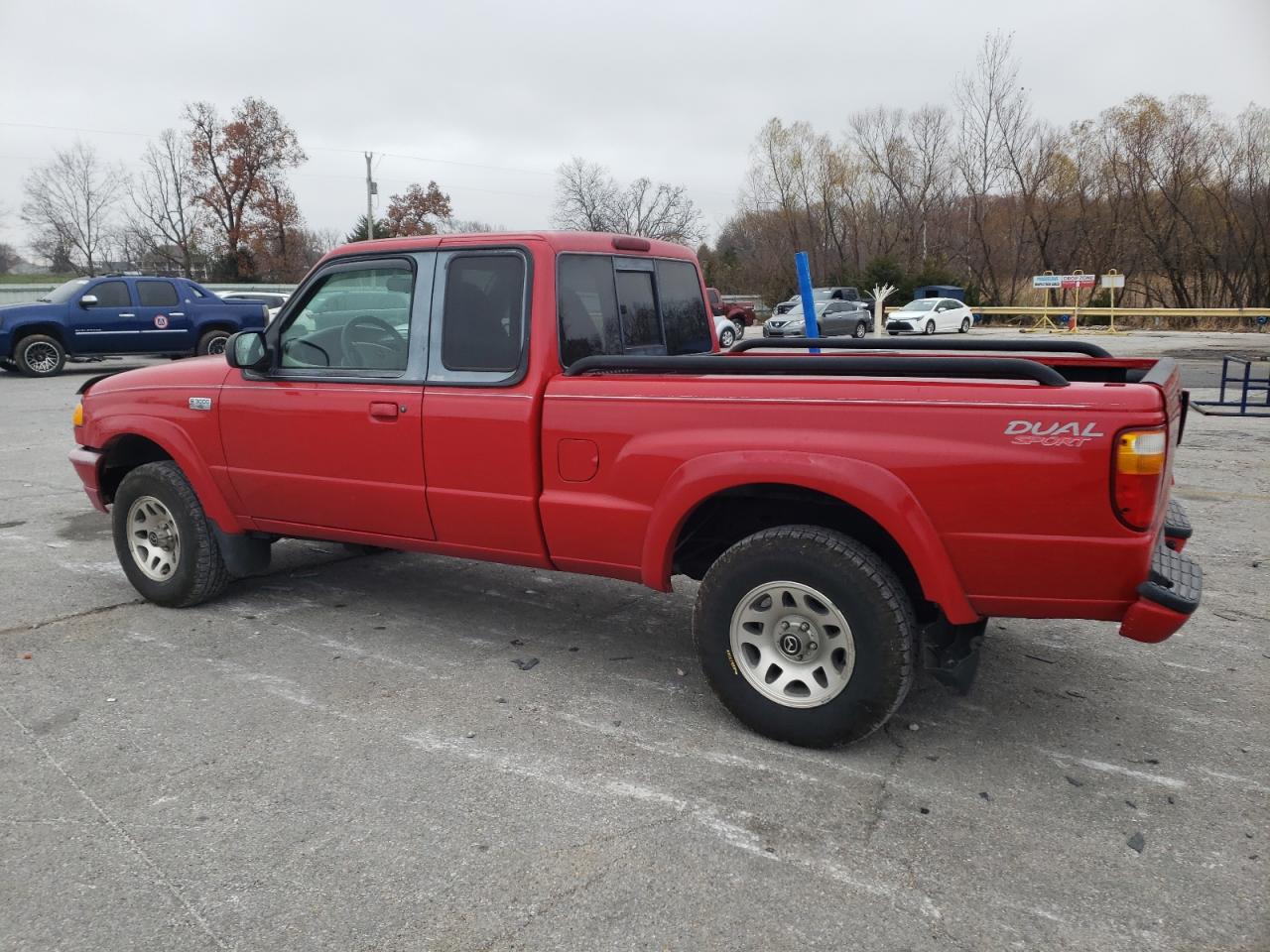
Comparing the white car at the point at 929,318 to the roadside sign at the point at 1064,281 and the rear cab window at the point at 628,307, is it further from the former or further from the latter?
the rear cab window at the point at 628,307

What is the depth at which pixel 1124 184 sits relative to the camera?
154 ft

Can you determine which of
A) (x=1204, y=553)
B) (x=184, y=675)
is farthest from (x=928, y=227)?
(x=184, y=675)

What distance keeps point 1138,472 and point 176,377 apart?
4516 millimetres

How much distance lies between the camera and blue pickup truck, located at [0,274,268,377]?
58.9 feet

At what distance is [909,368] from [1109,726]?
5.37 ft

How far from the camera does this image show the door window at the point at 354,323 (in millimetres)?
4320

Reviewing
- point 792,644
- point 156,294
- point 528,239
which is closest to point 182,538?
point 528,239

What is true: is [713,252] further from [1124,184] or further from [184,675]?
[184,675]

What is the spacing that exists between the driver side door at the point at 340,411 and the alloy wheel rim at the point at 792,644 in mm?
1611

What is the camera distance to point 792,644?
11.2ft

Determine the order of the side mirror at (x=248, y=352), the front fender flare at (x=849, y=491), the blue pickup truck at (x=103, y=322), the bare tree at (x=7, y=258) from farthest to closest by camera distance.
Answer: the bare tree at (x=7, y=258) < the blue pickup truck at (x=103, y=322) < the side mirror at (x=248, y=352) < the front fender flare at (x=849, y=491)

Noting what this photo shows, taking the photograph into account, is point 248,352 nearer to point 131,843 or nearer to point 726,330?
point 131,843

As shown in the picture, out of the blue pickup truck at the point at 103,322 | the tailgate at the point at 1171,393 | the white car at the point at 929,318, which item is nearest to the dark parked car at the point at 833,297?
the white car at the point at 929,318

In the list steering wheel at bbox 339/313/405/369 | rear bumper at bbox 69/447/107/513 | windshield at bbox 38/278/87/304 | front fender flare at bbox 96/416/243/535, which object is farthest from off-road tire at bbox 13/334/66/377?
steering wheel at bbox 339/313/405/369
